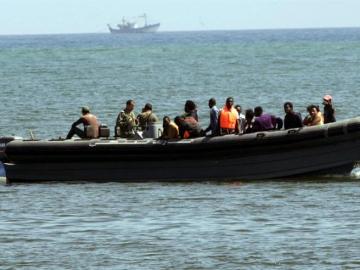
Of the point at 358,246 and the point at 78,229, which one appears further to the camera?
A: the point at 78,229

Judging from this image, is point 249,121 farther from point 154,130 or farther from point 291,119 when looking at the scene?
point 154,130

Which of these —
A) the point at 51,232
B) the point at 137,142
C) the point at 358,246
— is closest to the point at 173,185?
the point at 137,142

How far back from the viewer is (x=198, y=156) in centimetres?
2167

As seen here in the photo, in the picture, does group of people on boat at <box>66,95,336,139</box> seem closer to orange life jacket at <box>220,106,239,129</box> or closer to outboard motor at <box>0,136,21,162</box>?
orange life jacket at <box>220,106,239,129</box>

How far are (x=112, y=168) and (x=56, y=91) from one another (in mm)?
29728

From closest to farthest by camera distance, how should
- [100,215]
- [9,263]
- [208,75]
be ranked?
1. [9,263]
2. [100,215]
3. [208,75]

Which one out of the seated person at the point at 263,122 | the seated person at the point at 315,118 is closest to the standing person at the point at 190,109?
the seated person at the point at 263,122

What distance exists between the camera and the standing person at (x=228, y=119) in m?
21.8

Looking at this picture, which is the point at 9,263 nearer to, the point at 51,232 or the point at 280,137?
the point at 51,232

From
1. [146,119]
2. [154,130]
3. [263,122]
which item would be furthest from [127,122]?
[263,122]

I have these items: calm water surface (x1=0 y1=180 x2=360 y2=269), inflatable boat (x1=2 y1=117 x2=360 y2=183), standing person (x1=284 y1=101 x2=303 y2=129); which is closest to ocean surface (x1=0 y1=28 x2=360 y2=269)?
calm water surface (x1=0 y1=180 x2=360 y2=269)

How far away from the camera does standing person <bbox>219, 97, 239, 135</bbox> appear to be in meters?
21.8

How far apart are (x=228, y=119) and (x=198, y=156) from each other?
75cm

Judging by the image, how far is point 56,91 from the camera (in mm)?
51500
